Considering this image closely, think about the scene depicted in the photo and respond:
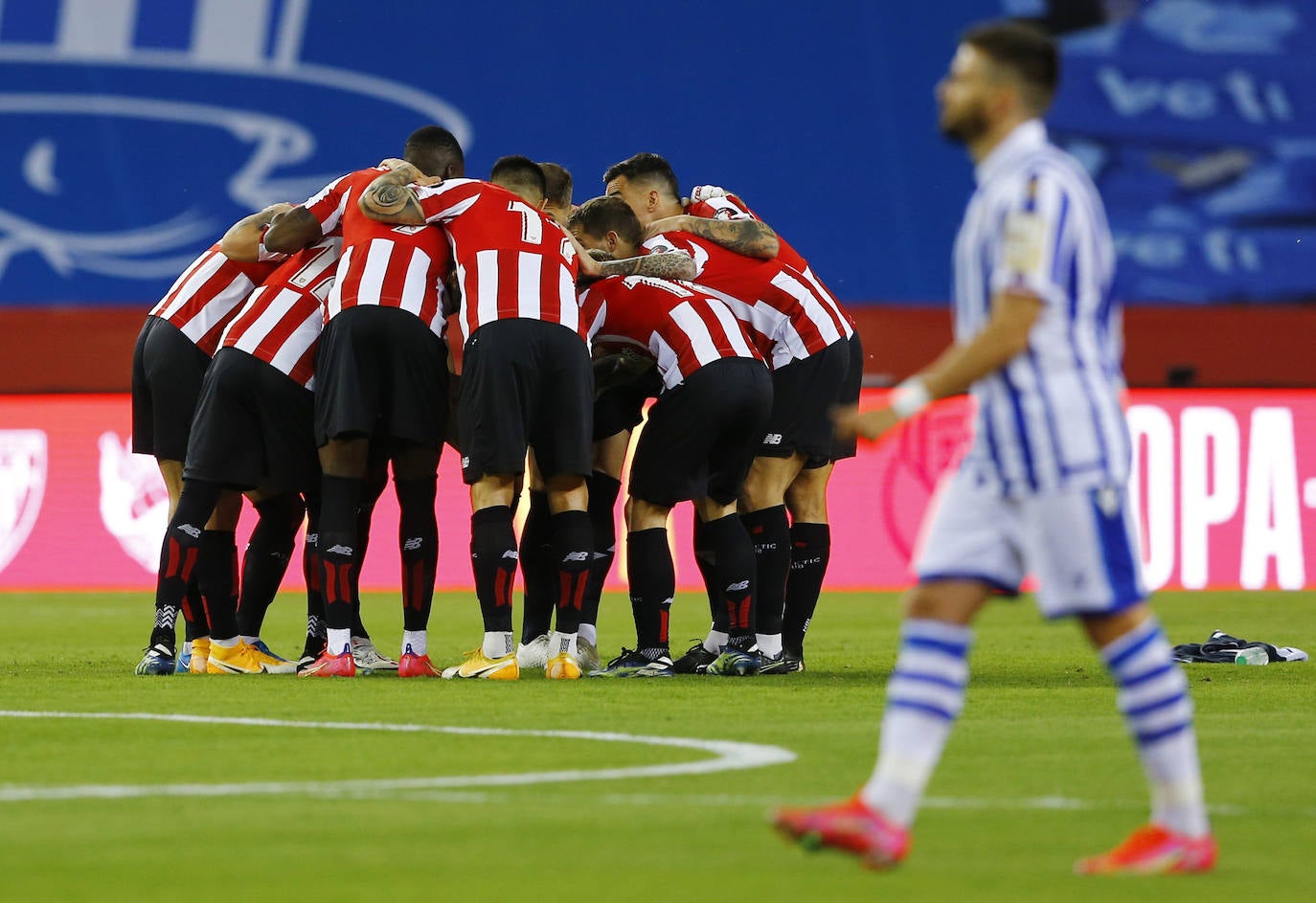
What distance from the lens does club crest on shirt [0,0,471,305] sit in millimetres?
17688

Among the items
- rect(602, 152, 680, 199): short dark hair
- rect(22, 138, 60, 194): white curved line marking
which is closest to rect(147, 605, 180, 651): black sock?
rect(602, 152, 680, 199): short dark hair

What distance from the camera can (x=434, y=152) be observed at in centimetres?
791

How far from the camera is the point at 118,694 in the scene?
22.2 ft

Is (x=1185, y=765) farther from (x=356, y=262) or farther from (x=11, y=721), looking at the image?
(x=356, y=262)

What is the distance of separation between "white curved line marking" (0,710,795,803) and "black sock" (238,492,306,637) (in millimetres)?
2082

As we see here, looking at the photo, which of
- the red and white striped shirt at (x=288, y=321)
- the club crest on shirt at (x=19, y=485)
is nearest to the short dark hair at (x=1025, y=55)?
the red and white striped shirt at (x=288, y=321)

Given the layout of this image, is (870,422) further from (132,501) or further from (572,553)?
(132,501)

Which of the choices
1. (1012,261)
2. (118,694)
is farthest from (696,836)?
(118,694)

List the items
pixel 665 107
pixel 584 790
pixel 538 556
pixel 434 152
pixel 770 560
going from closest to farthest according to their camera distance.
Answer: pixel 584 790
pixel 434 152
pixel 770 560
pixel 538 556
pixel 665 107

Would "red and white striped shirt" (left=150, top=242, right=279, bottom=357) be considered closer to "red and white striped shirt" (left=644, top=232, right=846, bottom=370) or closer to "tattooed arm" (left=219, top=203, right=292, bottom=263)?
"tattooed arm" (left=219, top=203, right=292, bottom=263)

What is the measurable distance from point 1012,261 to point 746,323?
15.4 ft

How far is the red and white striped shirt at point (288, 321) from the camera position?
24.9ft

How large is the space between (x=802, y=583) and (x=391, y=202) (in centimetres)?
227

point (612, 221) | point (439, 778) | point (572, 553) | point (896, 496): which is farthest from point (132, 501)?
point (439, 778)
